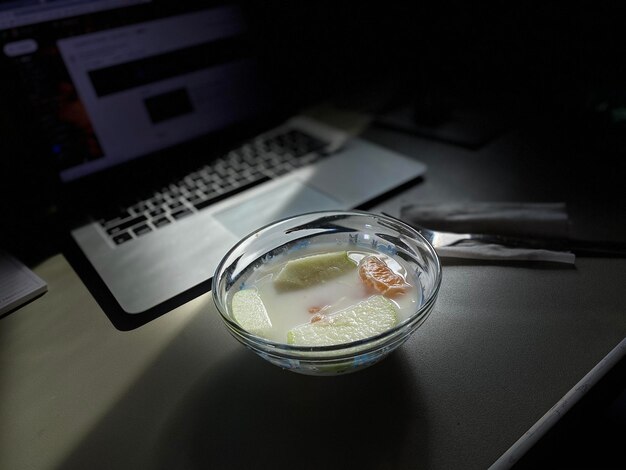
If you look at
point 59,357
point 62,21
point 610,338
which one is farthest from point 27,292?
point 610,338

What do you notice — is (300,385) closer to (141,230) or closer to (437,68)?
(141,230)

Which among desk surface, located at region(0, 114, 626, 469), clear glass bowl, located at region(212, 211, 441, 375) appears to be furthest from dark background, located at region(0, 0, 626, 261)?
clear glass bowl, located at region(212, 211, 441, 375)

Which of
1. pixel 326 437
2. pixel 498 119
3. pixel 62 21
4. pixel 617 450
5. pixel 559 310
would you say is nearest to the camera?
pixel 326 437

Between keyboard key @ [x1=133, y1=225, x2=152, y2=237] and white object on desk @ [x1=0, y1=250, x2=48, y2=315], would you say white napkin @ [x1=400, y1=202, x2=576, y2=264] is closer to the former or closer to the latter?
keyboard key @ [x1=133, y1=225, x2=152, y2=237]

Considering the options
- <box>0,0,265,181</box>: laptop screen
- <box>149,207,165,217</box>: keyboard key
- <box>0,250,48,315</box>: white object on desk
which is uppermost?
<box>0,0,265,181</box>: laptop screen

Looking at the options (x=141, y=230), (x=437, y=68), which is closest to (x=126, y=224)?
(x=141, y=230)

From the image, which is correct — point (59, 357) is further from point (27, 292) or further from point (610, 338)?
point (610, 338)
